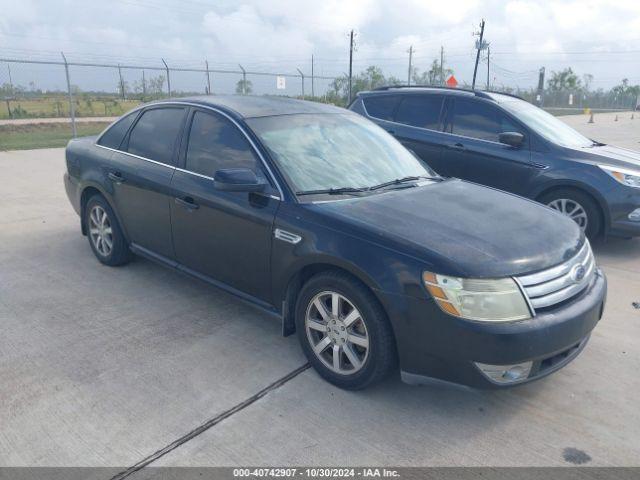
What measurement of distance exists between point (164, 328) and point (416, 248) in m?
2.07

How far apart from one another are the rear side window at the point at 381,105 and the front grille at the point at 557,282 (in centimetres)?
464

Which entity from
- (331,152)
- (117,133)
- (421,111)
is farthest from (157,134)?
(421,111)

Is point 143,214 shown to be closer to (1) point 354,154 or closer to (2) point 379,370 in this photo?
(1) point 354,154

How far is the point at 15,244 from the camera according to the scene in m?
5.66

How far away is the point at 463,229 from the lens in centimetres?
295

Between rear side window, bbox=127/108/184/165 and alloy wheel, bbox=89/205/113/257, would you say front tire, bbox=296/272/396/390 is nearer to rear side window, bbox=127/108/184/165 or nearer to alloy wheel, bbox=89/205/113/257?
rear side window, bbox=127/108/184/165

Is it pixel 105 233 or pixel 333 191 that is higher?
pixel 333 191

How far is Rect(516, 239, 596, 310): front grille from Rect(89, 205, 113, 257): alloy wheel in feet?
12.2

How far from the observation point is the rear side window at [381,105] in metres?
7.34

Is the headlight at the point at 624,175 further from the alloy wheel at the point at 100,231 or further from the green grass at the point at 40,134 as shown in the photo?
the green grass at the point at 40,134

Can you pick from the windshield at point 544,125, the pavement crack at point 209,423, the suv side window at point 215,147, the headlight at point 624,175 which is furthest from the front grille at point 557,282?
the windshield at point 544,125

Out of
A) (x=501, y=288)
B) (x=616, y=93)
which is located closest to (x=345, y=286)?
(x=501, y=288)

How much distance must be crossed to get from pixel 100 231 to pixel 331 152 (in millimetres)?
2561

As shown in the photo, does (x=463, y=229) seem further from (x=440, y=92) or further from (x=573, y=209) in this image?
(x=440, y=92)
